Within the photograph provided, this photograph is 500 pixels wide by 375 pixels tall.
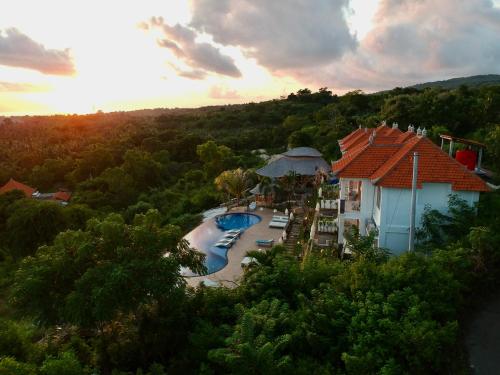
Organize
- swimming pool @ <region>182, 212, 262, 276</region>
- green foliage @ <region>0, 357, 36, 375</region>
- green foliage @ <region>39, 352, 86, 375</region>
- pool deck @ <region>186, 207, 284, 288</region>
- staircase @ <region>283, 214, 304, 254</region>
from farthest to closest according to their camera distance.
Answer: staircase @ <region>283, 214, 304, 254</region> → swimming pool @ <region>182, 212, 262, 276</region> → pool deck @ <region>186, 207, 284, 288</region> → green foliage @ <region>39, 352, 86, 375</region> → green foliage @ <region>0, 357, 36, 375</region>

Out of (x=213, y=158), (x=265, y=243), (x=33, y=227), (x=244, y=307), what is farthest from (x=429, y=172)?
(x=213, y=158)

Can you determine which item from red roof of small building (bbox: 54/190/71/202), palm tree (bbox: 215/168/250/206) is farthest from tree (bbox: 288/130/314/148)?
red roof of small building (bbox: 54/190/71/202)

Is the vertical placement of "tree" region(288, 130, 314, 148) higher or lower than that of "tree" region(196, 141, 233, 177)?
higher

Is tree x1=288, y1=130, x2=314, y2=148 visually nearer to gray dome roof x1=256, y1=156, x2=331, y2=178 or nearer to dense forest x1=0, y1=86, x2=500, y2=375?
gray dome roof x1=256, y1=156, x2=331, y2=178

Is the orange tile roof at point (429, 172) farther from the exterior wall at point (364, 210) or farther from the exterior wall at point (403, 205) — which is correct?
the exterior wall at point (364, 210)

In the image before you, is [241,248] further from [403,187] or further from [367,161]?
[403,187]

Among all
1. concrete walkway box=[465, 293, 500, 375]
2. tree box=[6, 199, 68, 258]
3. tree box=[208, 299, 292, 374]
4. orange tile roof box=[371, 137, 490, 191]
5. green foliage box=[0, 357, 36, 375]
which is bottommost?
tree box=[6, 199, 68, 258]

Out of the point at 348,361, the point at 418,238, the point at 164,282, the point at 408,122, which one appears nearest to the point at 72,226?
the point at 164,282

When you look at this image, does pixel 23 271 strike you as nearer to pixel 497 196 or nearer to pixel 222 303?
pixel 222 303
